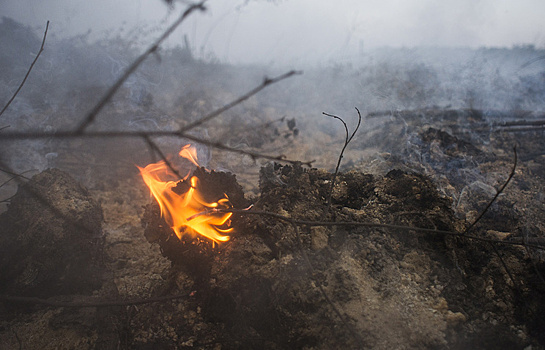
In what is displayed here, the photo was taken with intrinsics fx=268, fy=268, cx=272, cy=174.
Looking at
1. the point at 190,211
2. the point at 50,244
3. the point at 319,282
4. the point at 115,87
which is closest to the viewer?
the point at 115,87

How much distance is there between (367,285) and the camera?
2.11m

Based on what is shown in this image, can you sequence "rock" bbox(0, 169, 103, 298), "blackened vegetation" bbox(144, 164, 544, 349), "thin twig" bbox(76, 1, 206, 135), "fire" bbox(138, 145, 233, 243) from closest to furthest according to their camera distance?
"thin twig" bbox(76, 1, 206, 135) < "blackened vegetation" bbox(144, 164, 544, 349) < "fire" bbox(138, 145, 233, 243) < "rock" bbox(0, 169, 103, 298)

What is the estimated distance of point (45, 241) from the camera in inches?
108

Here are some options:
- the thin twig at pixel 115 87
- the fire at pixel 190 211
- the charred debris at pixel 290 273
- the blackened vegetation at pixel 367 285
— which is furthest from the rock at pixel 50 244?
the thin twig at pixel 115 87

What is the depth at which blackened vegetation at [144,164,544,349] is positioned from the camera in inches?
75.1

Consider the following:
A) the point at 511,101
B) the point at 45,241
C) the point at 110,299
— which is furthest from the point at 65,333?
the point at 511,101

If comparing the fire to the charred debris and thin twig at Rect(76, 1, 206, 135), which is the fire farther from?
thin twig at Rect(76, 1, 206, 135)

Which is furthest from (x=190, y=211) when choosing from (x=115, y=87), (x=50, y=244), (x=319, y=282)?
(x=115, y=87)

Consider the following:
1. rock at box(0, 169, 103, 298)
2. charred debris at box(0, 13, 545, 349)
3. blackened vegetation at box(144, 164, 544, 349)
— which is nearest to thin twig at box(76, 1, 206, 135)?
charred debris at box(0, 13, 545, 349)

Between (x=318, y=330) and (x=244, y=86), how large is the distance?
28.9 feet

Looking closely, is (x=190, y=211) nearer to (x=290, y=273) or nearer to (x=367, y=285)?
(x=290, y=273)

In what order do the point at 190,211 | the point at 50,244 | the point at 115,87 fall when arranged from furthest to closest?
1. the point at 50,244
2. the point at 190,211
3. the point at 115,87

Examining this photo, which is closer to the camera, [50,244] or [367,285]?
[367,285]

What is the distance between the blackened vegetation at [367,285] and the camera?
75.1 inches
